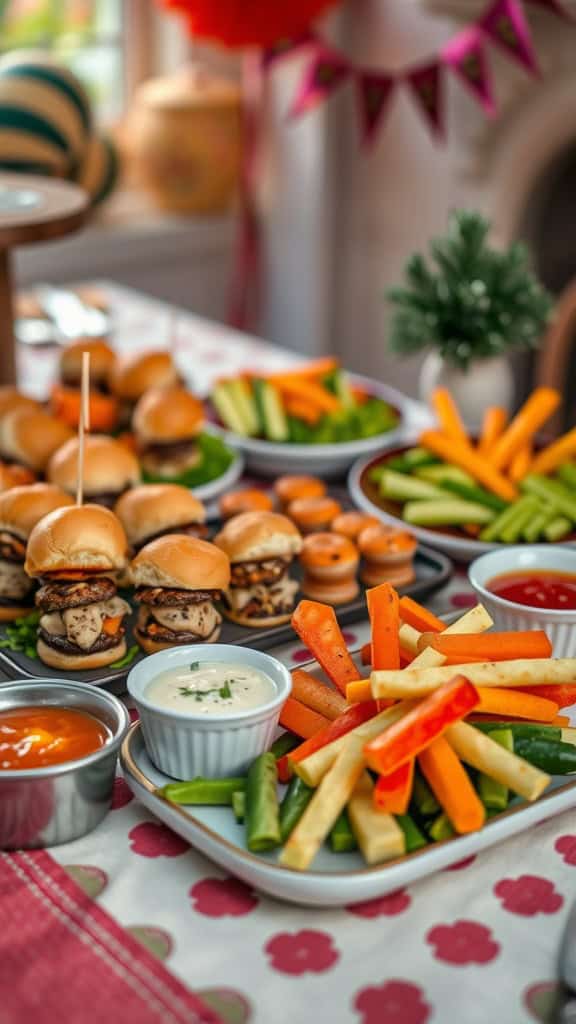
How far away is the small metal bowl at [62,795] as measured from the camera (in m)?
1.29

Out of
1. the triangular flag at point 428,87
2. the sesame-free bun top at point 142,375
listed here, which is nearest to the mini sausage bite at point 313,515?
the sesame-free bun top at point 142,375

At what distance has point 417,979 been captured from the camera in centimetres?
117

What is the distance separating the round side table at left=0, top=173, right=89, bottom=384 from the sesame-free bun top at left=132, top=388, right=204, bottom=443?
16.3 inches

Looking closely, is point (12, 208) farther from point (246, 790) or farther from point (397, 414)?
point (246, 790)

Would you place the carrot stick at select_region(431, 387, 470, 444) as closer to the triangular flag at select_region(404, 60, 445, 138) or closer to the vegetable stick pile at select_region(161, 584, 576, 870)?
the vegetable stick pile at select_region(161, 584, 576, 870)

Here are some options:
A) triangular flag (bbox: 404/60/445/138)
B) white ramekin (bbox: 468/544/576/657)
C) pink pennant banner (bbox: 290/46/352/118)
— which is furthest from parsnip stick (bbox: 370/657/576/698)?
pink pennant banner (bbox: 290/46/352/118)

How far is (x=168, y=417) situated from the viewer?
2303mm

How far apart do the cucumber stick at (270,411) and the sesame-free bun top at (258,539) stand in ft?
2.28

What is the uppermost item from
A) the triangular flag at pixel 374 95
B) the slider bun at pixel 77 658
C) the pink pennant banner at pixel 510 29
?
the pink pennant banner at pixel 510 29

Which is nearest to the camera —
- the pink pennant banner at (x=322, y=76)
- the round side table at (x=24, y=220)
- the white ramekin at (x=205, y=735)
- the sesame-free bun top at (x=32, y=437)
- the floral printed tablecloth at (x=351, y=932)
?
the floral printed tablecloth at (x=351, y=932)

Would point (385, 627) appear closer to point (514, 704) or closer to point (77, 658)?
point (514, 704)

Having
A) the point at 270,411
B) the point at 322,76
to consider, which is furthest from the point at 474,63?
the point at 270,411

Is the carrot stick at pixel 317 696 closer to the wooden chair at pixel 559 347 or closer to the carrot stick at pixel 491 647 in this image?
the carrot stick at pixel 491 647

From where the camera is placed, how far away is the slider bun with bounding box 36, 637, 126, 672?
1663 mm
